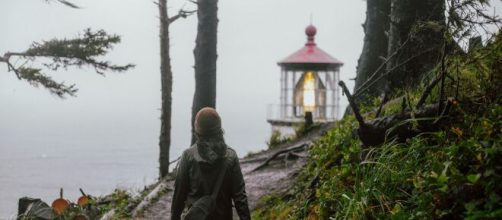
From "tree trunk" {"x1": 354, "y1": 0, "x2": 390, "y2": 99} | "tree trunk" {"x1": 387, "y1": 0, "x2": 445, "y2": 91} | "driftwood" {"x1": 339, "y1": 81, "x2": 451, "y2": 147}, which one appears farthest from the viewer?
"tree trunk" {"x1": 354, "y1": 0, "x2": 390, "y2": 99}

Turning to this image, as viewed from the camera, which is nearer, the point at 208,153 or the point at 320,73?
the point at 208,153

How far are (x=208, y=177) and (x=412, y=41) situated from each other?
13.3 feet

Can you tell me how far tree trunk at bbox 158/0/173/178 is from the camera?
1495 centimetres

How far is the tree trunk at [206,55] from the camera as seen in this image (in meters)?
13.0

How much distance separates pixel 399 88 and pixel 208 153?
424cm

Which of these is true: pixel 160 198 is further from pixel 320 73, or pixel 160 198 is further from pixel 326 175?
pixel 320 73

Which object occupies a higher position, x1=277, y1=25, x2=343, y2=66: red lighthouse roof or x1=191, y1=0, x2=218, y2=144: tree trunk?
x1=277, y1=25, x2=343, y2=66: red lighthouse roof

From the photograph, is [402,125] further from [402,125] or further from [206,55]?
[206,55]

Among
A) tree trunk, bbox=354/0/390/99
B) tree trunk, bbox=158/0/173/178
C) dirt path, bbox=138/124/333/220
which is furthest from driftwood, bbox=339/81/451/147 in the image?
tree trunk, bbox=158/0/173/178

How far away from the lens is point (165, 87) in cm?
1527

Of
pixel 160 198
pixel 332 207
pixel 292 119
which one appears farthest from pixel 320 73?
pixel 332 207

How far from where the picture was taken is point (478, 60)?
501 centimetres

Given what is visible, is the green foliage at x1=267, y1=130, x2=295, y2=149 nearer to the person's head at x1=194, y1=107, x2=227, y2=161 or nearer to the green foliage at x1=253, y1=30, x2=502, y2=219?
the green foliage at x1=253, y1=30, x2=502, y2=219

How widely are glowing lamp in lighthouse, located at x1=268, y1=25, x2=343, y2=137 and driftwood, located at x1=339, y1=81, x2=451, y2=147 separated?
2068cm
